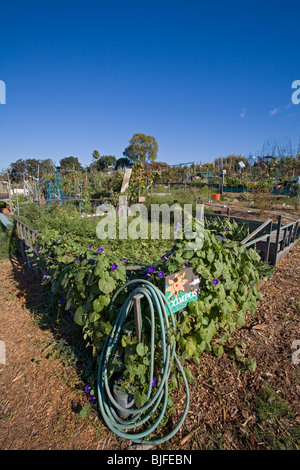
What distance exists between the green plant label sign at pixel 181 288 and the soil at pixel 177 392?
69cm

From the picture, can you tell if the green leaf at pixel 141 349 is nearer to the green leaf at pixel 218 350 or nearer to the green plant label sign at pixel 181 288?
the green plant label sign at pixel 181 288

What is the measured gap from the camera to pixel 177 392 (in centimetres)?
178

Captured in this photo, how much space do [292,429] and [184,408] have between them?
688 millimetres

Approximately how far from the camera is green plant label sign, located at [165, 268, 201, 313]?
1617 millimetres

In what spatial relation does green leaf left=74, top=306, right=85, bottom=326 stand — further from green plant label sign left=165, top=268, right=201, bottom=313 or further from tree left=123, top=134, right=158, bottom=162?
tree left=123, top=134, right=158, bottom=162

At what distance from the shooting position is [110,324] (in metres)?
1.68

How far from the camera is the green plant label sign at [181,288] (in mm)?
1617

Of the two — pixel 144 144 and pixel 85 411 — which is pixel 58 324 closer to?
pixel 85 411

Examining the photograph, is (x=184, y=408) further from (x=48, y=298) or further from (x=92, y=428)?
(x=48, y=298)

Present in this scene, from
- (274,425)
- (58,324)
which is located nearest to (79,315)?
(58,324)

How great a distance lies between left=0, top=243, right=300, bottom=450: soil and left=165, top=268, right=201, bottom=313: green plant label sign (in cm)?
69

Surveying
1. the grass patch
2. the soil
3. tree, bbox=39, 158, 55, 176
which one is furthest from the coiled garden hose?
tree, bbox=39, 158, 55, 176

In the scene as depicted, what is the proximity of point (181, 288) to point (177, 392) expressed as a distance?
2.70 feet
